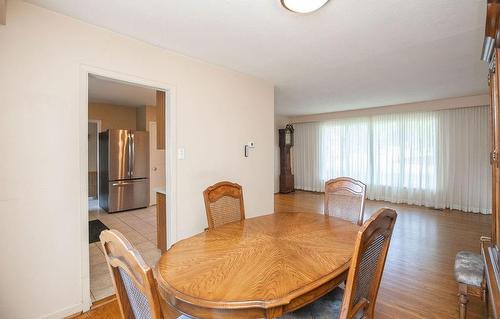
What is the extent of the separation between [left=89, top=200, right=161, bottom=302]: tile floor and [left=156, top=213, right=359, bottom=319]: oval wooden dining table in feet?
4.90

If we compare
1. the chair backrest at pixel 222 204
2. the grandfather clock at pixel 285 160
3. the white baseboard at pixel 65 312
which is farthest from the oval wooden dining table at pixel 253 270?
the grandfather clock at pixel 285 160

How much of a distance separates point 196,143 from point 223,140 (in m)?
0.42

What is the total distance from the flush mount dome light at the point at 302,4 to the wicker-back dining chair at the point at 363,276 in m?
1.37

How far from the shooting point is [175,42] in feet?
7.82

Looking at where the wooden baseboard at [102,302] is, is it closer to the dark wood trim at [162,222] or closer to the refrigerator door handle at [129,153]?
the dark wood trim at [162,222]

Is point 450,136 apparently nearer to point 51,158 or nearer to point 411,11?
point 411,11

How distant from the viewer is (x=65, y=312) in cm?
191

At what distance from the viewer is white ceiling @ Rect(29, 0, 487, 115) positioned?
1.81 m

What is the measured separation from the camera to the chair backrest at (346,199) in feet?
7.23

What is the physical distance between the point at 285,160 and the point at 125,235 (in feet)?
16.3

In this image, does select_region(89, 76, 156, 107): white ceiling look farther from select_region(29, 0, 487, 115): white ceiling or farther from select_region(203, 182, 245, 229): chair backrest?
select_region(203, 182, 245, 229): chair backrest

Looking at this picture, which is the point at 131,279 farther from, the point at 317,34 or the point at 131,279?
the point at 317,34

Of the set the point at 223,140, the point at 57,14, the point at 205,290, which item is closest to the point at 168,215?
the point at 223,140

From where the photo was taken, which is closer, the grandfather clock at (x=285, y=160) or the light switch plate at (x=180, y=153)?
the light switch plate at (x=180, y=153)
